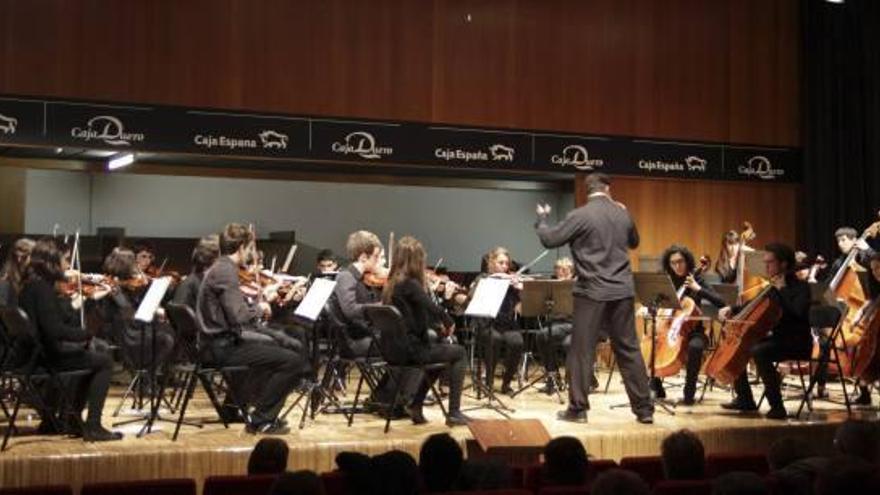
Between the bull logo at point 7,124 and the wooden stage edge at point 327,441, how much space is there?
137 inches

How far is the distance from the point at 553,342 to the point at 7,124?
5.72 meters

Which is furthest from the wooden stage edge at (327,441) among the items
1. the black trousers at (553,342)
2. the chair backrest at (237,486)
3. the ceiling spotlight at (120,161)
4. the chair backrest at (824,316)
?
the ceiling spotlight at (120,161)

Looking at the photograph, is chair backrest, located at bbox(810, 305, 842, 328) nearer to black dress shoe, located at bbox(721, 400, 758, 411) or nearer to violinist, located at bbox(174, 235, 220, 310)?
black dress shoe, located at bbox(721, 400, 758, 411)

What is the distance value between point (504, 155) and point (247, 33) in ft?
10.7

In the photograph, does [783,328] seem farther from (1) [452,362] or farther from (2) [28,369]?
(2) [28,369]

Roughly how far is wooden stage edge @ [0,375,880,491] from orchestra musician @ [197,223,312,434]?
0.75 feet

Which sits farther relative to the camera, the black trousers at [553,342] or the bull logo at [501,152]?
the bull logo at [501,152]

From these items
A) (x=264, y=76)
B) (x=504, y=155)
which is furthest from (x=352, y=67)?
(x=504, y=155)

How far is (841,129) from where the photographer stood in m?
13.9

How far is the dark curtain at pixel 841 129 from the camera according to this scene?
13664mm

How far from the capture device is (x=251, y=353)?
716 centimetres

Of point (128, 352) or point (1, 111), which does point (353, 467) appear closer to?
point (128, 352)

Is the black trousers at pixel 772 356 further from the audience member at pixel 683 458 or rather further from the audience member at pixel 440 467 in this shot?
the audience member at pixel 440 467

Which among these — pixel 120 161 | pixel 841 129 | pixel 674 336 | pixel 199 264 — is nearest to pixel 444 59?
pixel 120 161
